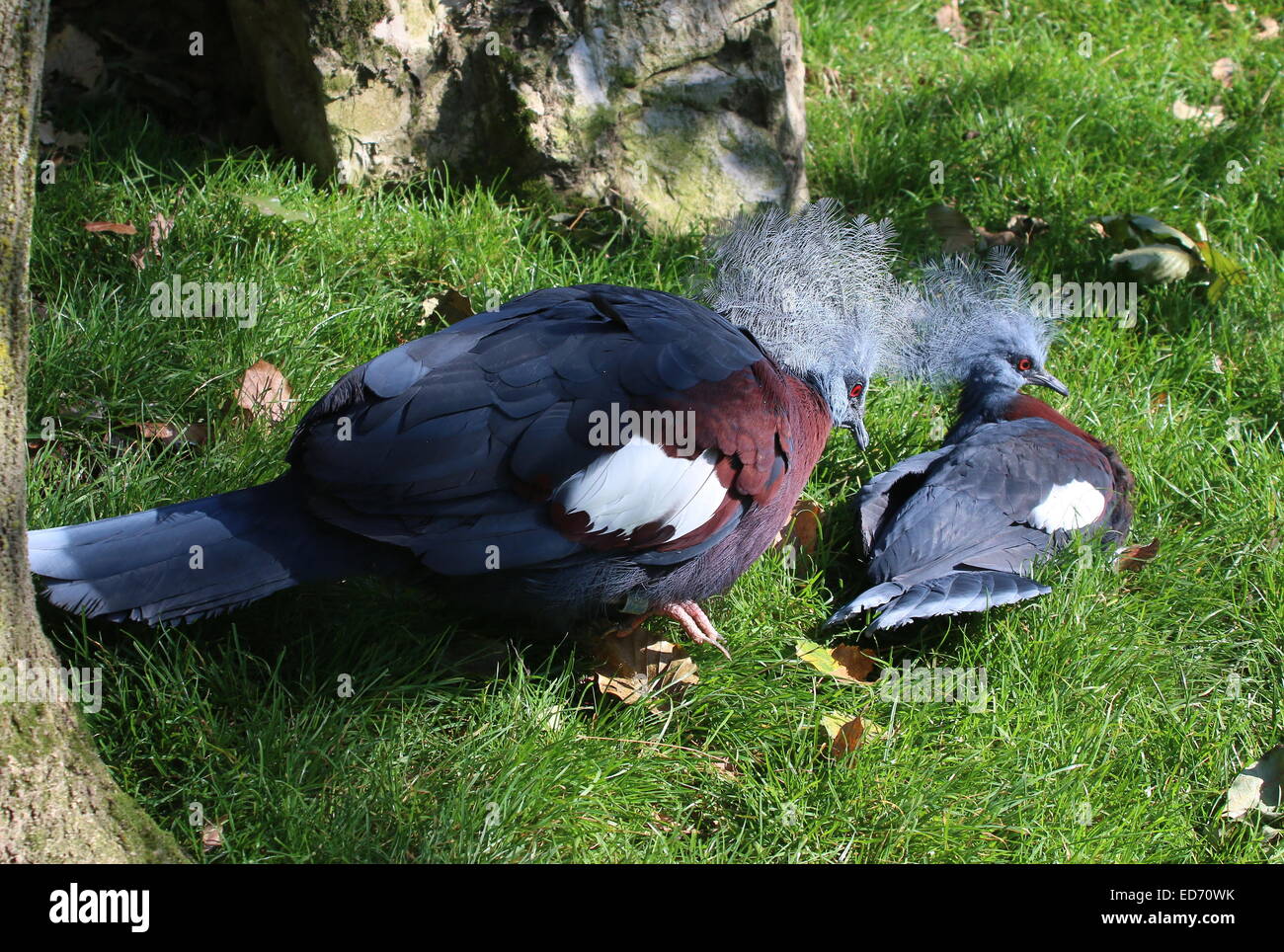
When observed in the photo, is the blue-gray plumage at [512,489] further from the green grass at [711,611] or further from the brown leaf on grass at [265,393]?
the brown leaf on grass at [265,393]

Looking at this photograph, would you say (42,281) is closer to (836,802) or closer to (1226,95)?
(836,802)

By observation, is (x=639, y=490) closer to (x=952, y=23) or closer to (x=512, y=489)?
(x=512, y=489)

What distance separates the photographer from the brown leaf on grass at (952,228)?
462cm

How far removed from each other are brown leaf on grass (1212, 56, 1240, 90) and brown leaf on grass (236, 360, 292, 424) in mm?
4665

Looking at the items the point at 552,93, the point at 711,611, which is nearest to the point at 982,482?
the point at 711,611

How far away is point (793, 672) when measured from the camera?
2.98 meters

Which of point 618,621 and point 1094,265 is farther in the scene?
point 1094,265

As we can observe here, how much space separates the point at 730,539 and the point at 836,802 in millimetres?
666

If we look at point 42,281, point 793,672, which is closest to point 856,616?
point 793,672

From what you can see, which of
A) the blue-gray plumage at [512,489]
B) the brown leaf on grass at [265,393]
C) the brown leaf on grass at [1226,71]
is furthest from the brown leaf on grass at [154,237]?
the brown leaf on grass at [1226,71]

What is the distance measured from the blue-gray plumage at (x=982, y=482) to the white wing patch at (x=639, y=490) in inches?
25.1

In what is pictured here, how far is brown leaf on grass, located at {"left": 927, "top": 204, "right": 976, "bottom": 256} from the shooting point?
4.62 m

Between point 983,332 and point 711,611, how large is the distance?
1594mm

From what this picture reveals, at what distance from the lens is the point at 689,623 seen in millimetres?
2939
